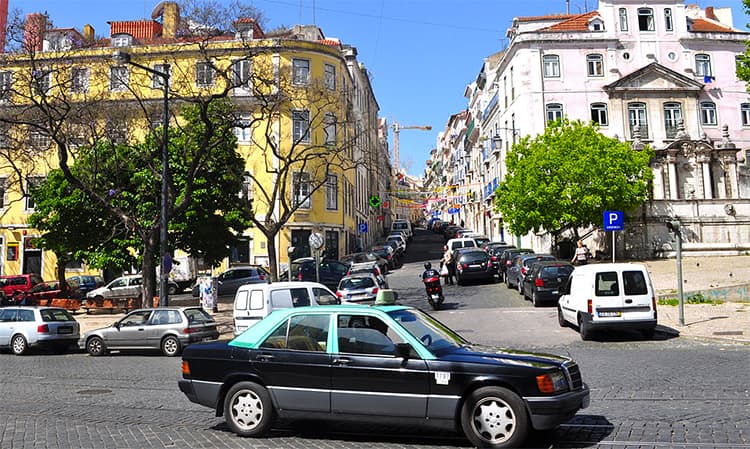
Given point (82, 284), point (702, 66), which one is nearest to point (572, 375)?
point (82, 284)

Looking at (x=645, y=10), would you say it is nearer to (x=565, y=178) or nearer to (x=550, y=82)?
(x=550, y=82)

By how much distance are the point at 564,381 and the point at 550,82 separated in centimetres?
4498

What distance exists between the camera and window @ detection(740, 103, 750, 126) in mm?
48737

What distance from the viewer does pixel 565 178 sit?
36125 millimetres

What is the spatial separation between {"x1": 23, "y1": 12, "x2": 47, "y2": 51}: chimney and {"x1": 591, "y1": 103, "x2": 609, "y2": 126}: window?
38670mm

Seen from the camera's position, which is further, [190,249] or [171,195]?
[190,249]

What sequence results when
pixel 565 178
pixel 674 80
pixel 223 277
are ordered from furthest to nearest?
pixel 674 80 → pixel 565 178 → pixel 223 277

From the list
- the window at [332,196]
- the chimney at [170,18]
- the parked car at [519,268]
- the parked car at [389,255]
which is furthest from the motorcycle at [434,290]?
the chimney at [170,18]

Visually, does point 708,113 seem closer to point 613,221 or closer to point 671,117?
point 671,117

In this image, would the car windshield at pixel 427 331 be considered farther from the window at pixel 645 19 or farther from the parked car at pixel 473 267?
the window at pixel 645 19

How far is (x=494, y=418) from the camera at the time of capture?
21.0ft

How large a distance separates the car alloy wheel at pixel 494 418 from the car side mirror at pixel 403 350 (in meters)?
→ 0.81

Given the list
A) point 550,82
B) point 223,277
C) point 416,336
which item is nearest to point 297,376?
point 416,336

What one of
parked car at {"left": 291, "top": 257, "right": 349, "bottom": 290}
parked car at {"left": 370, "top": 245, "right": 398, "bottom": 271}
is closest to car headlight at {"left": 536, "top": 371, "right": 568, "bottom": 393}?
parked car at {"left": 291, "top": 257, "right": 349, "bottom": 290}
